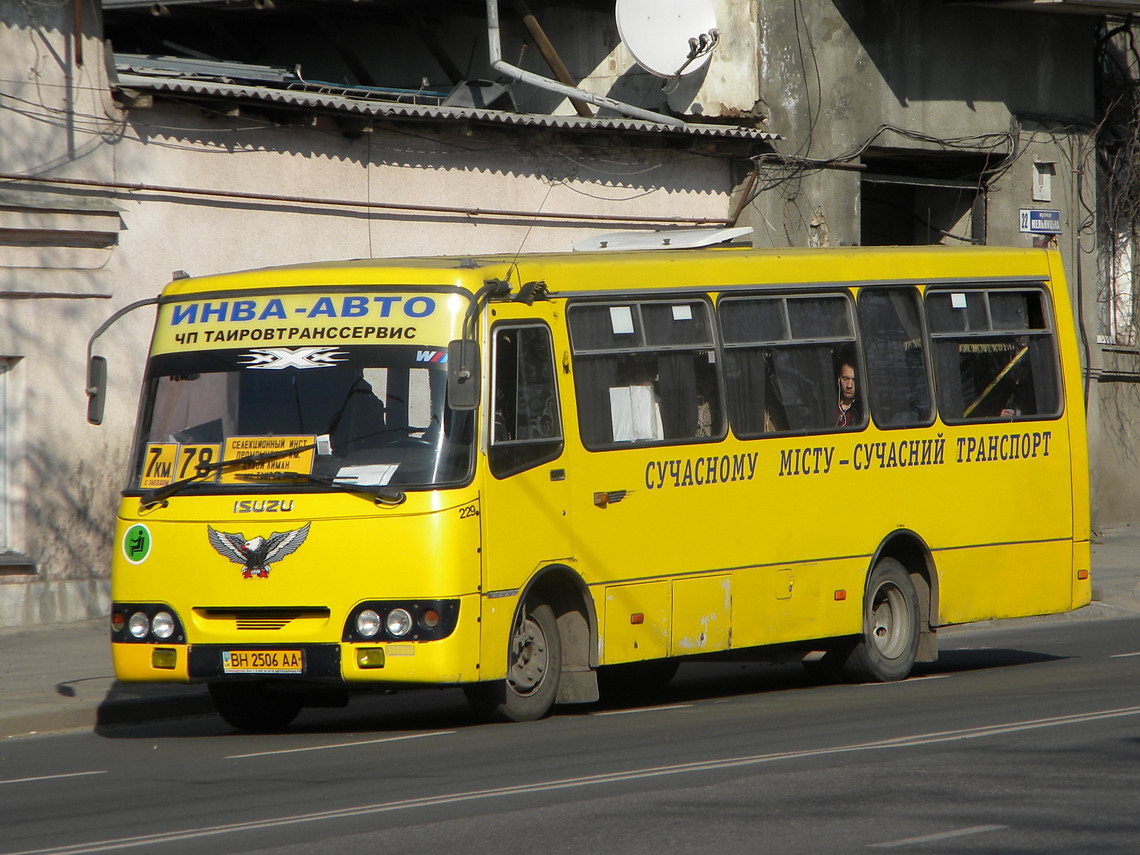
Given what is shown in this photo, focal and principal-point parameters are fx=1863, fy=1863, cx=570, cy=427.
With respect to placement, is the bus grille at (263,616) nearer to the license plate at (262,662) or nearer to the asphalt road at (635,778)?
the license plate at (262,662)

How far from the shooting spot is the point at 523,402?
35.0 ft

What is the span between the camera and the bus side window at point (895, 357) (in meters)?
13.0

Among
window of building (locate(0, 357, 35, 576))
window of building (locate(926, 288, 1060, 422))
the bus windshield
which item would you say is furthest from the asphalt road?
window of building (locate(0, 357, 35, 576))

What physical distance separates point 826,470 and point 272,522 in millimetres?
4153

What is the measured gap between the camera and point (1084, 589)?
14.0 m

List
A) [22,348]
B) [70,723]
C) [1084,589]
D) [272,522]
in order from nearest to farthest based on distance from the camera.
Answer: [272,522], [70,723], [1084,589], [22,348]

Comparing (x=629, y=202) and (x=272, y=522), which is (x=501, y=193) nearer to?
(x=629, y=202)

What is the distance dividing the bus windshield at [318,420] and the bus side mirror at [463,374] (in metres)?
0.22

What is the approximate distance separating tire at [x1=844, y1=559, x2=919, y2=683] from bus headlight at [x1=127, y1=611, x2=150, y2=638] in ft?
16.5

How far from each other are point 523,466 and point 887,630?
12.5ft

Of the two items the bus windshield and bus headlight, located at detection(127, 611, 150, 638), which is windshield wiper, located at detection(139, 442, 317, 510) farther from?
bus headlight, located at detection(127, 611, 150, 638)

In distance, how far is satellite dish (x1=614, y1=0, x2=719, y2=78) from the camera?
2005 centimetres

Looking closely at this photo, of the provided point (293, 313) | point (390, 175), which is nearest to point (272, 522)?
point (293, 313)

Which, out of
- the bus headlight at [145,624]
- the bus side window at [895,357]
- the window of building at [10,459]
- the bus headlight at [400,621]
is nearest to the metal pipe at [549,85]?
the window of building at [10,459]
